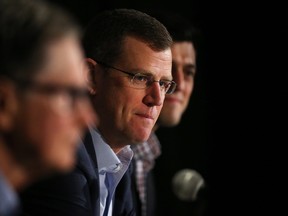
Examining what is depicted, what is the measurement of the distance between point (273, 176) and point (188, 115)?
0.69 meters

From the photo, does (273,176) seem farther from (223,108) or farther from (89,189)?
(89,189)

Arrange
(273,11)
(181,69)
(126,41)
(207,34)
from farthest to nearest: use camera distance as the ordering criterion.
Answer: (207,34) < (273,11) < (181,69) < (126,41)

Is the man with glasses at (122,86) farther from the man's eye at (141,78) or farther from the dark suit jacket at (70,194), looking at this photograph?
the dark suit jacket at (70,194)

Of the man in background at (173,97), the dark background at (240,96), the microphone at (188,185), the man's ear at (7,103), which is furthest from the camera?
the dark background at (240,96)

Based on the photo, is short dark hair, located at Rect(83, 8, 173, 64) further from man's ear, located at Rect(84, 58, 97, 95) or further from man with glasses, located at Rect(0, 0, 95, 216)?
man with glasses, located at Rect(0, 0, 95, 216)

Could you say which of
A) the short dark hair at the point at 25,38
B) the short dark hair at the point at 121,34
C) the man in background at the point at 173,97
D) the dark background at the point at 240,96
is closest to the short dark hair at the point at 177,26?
the man in background at the point at 173,97

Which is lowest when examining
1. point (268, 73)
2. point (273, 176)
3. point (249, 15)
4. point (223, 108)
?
point (273, 176)

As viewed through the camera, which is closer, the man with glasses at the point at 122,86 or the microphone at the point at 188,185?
the man with glasses at the point at 122,86

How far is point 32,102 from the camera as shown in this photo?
108cm

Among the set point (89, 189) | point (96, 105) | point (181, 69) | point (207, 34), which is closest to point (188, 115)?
point (207, 34)

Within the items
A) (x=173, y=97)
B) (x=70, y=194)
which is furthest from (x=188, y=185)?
(x=70, y=194)

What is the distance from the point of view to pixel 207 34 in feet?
11.4

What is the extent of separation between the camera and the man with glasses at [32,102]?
3.53 ft

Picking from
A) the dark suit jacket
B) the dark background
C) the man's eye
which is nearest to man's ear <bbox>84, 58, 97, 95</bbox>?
the man's eye
